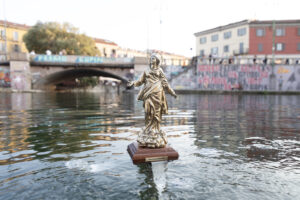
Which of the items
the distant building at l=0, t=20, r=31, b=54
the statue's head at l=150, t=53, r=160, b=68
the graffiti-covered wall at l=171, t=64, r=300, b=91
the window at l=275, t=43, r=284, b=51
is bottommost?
the statue's head at l=150, t=53, r=160, b=68

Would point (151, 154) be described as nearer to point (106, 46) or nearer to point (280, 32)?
point (280, 32)

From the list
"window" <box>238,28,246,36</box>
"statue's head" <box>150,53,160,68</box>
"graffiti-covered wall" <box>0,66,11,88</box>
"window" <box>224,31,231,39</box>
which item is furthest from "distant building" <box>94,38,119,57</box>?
"statue's head" <box>150,53,160,68</box>

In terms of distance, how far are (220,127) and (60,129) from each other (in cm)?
576

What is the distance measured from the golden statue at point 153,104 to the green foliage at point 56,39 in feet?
169

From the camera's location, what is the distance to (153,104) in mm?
5516

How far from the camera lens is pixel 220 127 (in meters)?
10.2

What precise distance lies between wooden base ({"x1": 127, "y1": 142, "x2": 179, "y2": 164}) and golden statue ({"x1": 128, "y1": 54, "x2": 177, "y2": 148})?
0.35ft

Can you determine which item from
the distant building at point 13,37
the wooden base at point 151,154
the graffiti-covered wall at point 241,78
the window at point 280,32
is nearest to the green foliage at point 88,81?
the distant building at point 13,37

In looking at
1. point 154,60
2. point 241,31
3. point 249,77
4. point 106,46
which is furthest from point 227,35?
point 154,60

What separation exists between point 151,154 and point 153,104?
0.99 metres

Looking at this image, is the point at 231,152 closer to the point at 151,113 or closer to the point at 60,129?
the point at 151,113

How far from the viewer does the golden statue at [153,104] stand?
5492 mm

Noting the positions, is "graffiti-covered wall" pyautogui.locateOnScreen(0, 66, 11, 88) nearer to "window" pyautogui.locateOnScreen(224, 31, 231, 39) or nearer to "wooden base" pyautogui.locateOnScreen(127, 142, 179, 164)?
"window" pyautogui.locateOnScreen(224, 31, 231, 39)

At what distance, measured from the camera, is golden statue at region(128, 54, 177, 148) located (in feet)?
18.0
